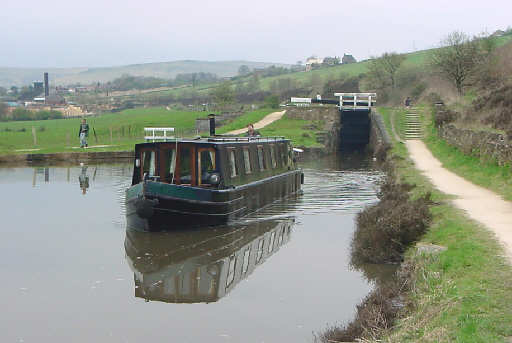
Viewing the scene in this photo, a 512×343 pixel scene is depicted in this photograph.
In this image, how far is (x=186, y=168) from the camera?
13.4 metres

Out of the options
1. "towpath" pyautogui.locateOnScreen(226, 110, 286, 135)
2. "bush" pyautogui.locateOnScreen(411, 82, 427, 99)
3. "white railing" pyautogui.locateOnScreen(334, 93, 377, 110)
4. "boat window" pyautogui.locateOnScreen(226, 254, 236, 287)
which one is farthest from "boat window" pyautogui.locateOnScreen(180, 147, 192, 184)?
"bush" pyautogui.locateOnScreen(411, 82, 427, 99)

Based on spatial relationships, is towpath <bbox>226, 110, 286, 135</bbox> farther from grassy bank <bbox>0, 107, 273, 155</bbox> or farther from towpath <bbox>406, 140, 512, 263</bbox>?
towpath <bbox>406, 140, 512, 263</bbox>

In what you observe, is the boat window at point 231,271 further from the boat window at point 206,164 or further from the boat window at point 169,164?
the boat window at point 169,164

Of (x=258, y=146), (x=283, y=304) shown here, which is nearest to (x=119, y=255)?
(x=283, y=304)

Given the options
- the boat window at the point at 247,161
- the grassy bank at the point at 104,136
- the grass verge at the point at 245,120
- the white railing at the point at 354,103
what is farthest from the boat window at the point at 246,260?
the white railing at the point at 354,103

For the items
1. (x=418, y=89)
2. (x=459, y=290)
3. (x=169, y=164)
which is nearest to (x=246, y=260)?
(x=169, y=164)

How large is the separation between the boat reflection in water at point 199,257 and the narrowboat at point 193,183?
1.07 feet

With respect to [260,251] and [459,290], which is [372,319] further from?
[260,251]

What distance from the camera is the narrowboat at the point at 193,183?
1222 centimetres

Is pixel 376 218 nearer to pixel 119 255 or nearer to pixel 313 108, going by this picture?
pixel 119 255

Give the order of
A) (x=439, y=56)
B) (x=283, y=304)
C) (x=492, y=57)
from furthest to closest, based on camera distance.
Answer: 1. (x=439, y=56)
2. (x=492, y=57)
3. (x=283, y=304)

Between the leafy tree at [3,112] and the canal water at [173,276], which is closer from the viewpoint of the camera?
the canal water at [173,276]

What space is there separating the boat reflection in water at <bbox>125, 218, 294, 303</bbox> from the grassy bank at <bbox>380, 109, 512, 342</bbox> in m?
2.74

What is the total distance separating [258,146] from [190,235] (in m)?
4.46
